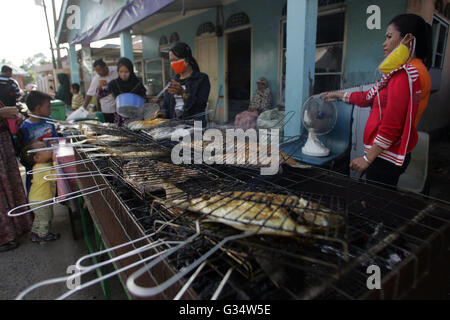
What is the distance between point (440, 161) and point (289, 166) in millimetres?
5610

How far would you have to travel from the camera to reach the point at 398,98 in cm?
181

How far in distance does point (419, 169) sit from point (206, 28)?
25.4 ft

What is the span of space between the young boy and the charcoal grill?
2.32 meters

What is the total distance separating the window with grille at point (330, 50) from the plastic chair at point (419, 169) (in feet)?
9.59

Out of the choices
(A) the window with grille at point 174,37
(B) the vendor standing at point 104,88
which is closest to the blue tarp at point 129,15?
(B) the vendor standing at point 104,88

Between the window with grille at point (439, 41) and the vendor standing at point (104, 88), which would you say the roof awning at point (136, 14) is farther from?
the window with grille at point (439, 41)

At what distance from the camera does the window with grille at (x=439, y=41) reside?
19.9 feet

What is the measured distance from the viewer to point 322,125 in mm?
2938

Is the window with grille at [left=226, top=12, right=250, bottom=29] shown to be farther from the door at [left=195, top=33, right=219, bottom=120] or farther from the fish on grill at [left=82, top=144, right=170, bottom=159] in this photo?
the fish on grill at [left=82, top=144, right=170, bottom=159]

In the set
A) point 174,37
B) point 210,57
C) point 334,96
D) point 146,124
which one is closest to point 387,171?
point 334,96

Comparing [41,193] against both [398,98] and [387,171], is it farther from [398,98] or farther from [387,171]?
[398,98]

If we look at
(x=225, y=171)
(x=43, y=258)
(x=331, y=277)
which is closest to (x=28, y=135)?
(x=43, y=258)

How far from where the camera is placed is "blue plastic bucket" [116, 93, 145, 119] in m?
3.62

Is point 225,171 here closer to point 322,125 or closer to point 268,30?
point 322,125
